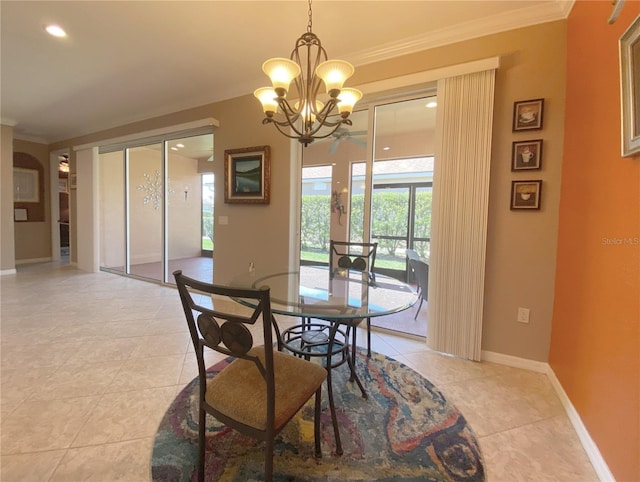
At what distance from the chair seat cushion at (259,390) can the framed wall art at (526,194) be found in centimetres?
191

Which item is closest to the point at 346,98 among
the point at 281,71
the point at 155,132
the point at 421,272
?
the point at 281,71

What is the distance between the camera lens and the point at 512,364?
87.6 inches

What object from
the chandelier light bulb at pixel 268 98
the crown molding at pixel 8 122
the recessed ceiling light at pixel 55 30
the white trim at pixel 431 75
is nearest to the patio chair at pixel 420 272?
the white trim at pixel 431 75

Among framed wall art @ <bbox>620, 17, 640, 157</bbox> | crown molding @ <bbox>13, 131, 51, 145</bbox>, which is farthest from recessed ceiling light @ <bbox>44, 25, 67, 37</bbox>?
crown molding @ <bbox>13, 131, 51, 145</bbox>

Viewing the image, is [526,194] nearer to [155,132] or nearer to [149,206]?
[155,132]

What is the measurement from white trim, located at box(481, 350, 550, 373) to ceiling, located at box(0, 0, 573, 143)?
8.19ft

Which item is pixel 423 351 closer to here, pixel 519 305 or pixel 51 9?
pixel 519 305

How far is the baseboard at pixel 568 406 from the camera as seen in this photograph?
50.6 inches

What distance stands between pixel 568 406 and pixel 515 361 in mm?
531

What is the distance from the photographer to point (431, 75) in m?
2.34

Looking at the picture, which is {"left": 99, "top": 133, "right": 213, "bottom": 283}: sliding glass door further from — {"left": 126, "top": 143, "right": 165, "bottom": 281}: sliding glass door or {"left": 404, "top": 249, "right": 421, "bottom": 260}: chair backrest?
{"left": 404, "top": 249, "right": 421, "bottom": 260}: chair backrest

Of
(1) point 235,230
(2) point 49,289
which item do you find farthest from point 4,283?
(1) point 235,230

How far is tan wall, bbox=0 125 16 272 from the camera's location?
15.3 ft

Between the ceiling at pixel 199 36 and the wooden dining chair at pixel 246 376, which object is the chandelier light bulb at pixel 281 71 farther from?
the wooden dining chair at pixel 246 376
